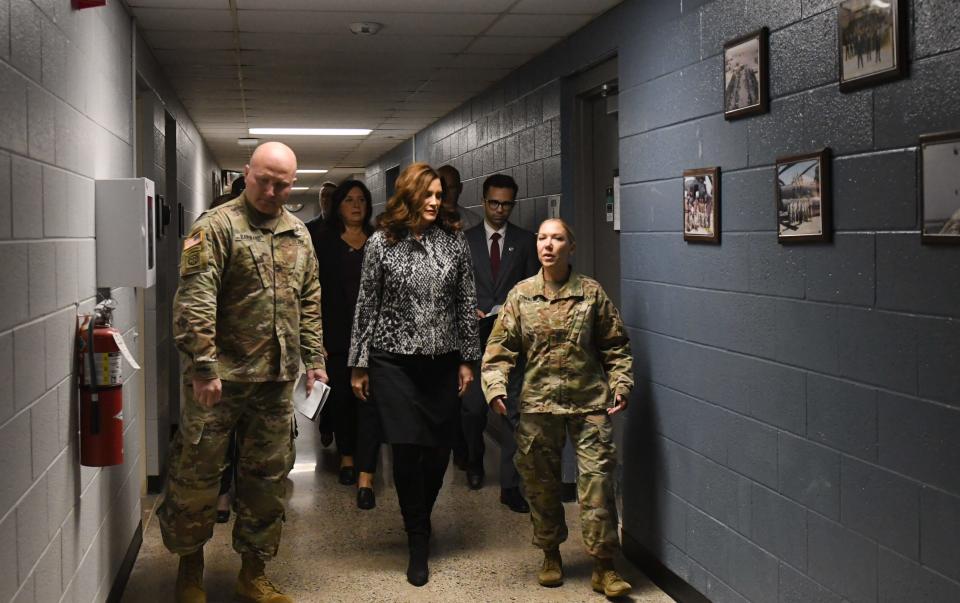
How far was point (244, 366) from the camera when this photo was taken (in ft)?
11.5

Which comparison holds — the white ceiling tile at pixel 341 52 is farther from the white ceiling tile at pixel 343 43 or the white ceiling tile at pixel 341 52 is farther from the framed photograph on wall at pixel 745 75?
the framed photograph on wall at pixel 745 75

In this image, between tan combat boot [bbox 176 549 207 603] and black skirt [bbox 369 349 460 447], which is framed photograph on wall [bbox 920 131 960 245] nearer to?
black skirt [bbox 369 349 460 447]

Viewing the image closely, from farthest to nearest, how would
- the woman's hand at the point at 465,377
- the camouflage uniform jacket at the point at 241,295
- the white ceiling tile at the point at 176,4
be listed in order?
the white ceiling tile at the point at 176,4
the woman's hand at the point at 465,377
the camouflage uniform jacket at the point at 241,295

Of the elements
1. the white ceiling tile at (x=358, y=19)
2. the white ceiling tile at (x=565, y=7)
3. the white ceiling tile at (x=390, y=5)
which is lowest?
the white ceiling tile at (x=565, y=7)

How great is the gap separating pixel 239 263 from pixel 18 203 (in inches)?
46.9

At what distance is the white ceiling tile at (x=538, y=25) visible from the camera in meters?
4.75

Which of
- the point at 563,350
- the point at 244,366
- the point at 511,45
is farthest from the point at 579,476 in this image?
the point at 511,45

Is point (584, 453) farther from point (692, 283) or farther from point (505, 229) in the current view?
point (505, 229)

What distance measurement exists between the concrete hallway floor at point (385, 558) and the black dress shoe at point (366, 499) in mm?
41

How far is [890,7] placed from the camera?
233 centimetres

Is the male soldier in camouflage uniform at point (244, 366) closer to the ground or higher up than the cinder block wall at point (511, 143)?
closer to the ground

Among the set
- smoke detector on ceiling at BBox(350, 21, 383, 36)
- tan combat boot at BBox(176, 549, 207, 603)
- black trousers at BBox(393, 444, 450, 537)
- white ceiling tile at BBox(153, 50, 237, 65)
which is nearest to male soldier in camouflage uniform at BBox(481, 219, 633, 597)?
black trousers at BBox(393, 444, 450, 537)

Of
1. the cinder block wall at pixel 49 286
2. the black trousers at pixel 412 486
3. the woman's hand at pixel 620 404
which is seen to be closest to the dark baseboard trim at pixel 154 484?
the cinder block wall at pixel 49 286

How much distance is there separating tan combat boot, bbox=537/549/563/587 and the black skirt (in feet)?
1.92
